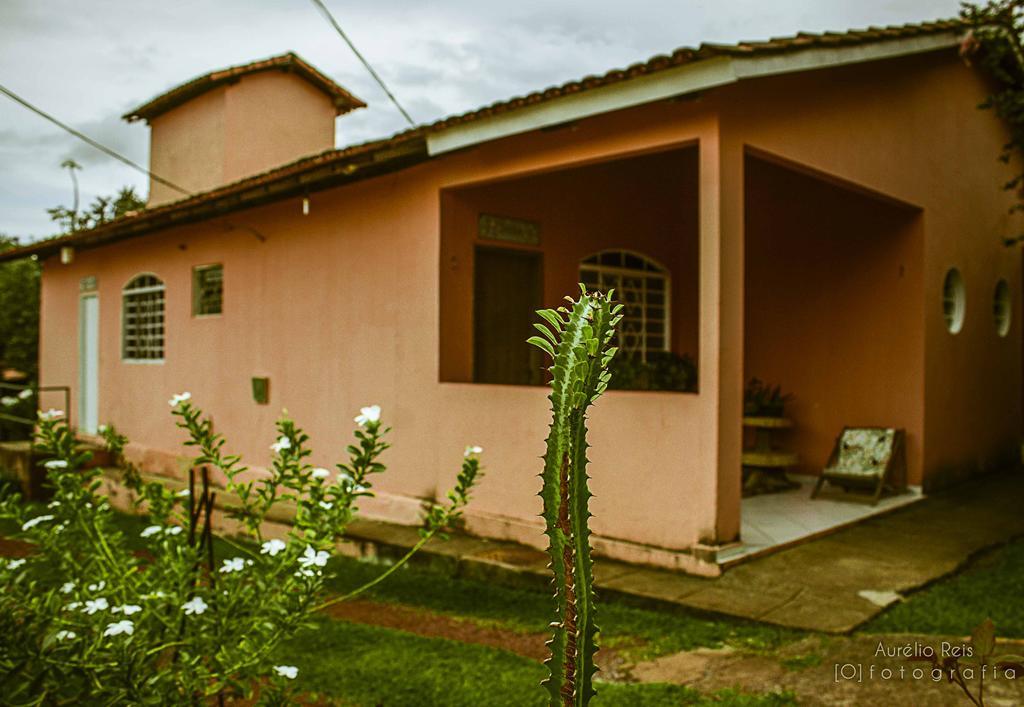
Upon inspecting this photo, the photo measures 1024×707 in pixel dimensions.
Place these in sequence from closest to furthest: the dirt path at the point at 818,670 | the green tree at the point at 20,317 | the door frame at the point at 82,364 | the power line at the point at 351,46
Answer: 1. the dirt path at the point at 818,670
2. the power line at the point at 351,46
3. the door frame at the point at 82,364
4. the green tree at the point at 20,317

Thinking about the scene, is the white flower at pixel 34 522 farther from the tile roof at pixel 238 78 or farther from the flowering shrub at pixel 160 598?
the tile roof at pixel 238 78

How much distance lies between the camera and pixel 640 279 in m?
9.32

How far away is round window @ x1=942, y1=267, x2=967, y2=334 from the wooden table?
231cm

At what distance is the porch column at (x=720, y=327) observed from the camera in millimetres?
5215

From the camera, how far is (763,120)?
18.7 ft

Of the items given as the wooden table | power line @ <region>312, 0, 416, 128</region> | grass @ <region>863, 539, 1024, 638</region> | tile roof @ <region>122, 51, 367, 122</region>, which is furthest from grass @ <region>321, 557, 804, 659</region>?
tile roof @ <region>122, 51, 367, 122</region>

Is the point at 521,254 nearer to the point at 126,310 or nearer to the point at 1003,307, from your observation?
the point at 1003,307

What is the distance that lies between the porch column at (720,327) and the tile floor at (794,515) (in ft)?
1.38

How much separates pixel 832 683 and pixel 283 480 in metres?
2.45

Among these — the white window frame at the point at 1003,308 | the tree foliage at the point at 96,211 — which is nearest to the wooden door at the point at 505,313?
the white window frame at the point at 1003,308

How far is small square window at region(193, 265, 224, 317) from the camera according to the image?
9867 millimetres

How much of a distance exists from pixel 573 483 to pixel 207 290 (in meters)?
9.60

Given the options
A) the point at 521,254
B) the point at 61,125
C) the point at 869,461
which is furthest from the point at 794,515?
the point at 61,125

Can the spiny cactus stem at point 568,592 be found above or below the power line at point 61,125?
below
